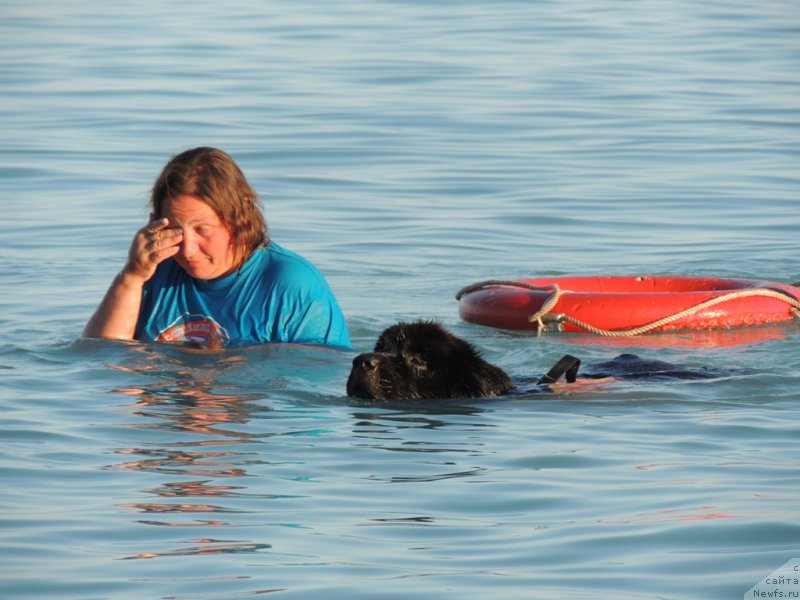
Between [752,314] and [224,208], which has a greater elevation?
[224,208]

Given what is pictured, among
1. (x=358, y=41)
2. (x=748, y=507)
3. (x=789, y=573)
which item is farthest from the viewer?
(x=358, y=41)

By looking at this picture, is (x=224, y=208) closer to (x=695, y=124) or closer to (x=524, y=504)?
(x=524, y=504)

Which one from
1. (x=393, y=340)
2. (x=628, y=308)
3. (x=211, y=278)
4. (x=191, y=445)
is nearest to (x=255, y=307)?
(x=211, y=278)

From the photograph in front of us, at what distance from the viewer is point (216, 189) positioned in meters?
7.21

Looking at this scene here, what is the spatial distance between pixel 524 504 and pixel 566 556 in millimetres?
574

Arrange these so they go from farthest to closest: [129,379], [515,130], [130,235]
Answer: [515,130]
[130,235]
[129,379]

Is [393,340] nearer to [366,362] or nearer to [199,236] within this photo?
A: [366,362]

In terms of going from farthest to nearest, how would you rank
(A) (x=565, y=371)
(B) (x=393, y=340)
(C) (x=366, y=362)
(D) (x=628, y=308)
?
(D) (x=628, y=308)
(A) (x=565, y=371)
(B) (x=393, y=340)
(C) (x=366, y=362)

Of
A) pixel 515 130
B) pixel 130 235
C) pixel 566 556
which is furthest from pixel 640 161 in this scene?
pixel 566 556

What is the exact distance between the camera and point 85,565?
4715 mm

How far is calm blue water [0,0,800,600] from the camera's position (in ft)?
15.9

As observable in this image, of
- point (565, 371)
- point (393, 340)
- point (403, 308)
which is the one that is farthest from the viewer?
point (403, 308)

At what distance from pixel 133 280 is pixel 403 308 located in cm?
273

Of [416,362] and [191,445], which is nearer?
[191,445]
